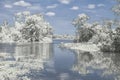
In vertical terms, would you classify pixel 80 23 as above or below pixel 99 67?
above

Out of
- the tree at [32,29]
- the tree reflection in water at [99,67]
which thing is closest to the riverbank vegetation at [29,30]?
the tree at [32,29]

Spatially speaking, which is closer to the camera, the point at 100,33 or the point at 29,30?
the point at 100,33

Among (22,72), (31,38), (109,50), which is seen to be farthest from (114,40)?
(31,38)

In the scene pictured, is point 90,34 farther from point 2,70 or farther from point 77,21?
point 2,70

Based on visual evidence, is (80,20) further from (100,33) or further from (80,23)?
(100,33)

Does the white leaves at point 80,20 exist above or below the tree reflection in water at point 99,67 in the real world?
above

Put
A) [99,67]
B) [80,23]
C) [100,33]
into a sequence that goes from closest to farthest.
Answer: [99,67], [100,33], [80,23]

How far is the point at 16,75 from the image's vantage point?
32219 mm

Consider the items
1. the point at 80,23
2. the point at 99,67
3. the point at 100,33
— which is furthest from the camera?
the point at 80,23

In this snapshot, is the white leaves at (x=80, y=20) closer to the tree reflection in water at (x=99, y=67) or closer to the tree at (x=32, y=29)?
the tree at (x=32, y=29)

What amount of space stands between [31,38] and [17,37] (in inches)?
346

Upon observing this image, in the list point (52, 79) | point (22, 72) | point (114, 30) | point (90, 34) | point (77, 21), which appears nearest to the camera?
point (52, 79)

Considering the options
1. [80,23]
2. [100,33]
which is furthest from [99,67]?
[80,23]

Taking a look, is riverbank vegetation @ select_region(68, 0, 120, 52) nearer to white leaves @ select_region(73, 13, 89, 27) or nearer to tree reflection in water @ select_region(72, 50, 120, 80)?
white leaves @ select_region(73, 13, 89, 27)
